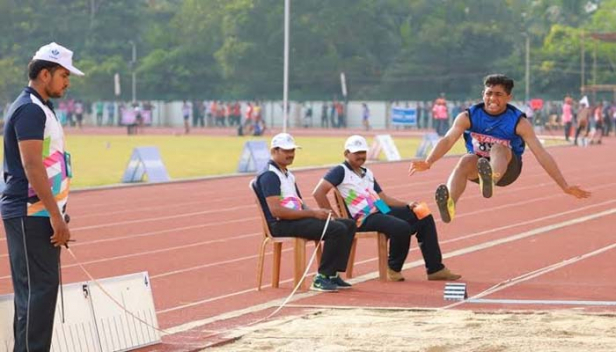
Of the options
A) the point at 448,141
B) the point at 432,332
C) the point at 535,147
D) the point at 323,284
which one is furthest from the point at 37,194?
the point at 535,147

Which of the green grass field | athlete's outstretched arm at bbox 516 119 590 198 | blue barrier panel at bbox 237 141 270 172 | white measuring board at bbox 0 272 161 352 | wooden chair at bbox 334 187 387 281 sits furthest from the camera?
blue barrier panel at bbox 237 141 270 172

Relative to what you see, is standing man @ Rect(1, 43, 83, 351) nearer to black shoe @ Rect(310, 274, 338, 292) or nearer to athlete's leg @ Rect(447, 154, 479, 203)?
black shoe @ Rect(310, 274, 338, 292)

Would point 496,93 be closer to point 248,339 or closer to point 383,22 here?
point 248,339

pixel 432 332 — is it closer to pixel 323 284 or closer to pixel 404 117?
pixel 323 284

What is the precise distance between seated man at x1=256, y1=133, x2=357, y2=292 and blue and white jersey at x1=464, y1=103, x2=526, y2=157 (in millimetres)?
1507

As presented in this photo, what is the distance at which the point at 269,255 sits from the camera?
47.4 feet

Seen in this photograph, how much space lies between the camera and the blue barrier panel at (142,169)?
86.3 feet

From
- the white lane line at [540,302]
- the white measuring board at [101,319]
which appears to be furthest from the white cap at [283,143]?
the white measuring board at [101,319]

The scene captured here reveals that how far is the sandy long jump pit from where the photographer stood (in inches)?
338

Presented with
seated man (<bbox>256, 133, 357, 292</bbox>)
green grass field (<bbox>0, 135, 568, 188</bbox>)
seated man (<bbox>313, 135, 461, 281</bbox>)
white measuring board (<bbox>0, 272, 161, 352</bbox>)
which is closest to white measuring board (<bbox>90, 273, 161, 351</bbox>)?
white measuring board (<bbox>0, 272, 161, 352</bbox>)

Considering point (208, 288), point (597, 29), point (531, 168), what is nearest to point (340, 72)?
point (597, 29)

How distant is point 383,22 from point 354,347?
70.8 meters

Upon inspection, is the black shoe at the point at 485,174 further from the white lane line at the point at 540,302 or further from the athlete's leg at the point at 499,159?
the white lane line at the point at 540,302

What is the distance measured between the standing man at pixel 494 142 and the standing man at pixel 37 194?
12.1 feet
